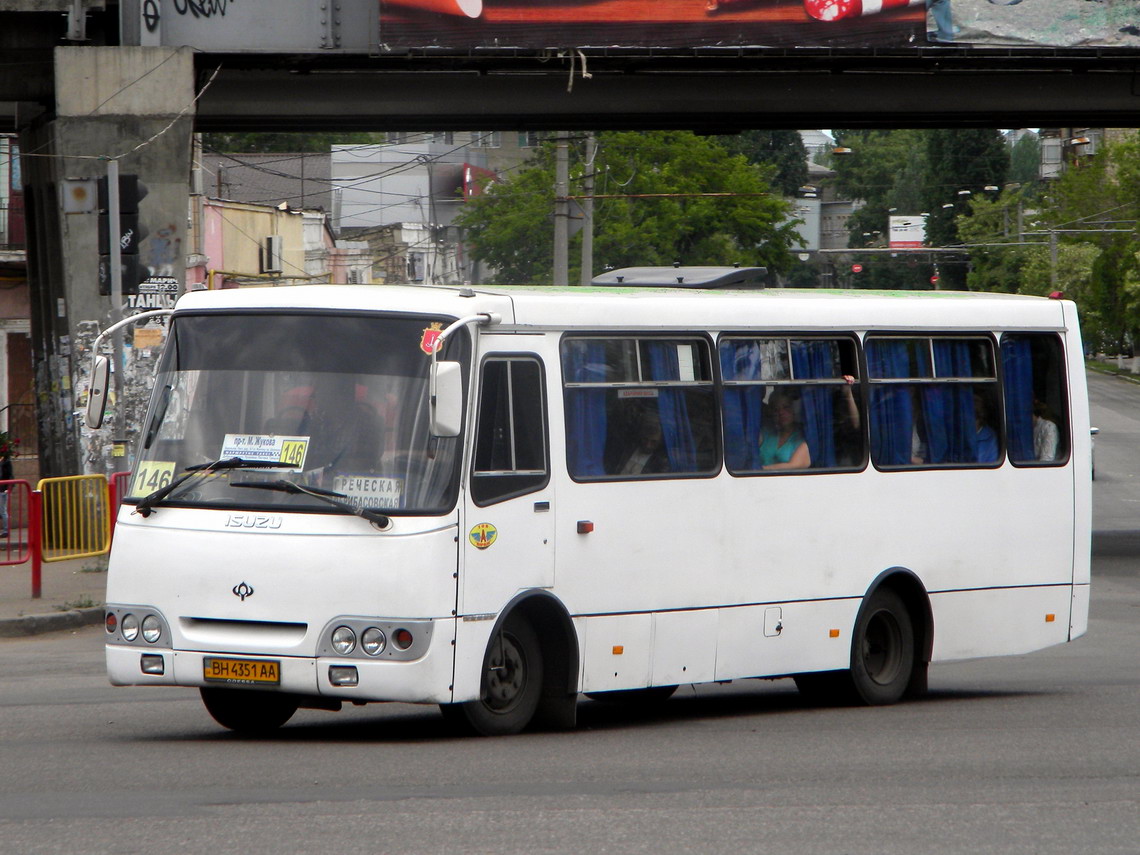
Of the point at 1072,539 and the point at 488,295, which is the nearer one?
the point at 488,295

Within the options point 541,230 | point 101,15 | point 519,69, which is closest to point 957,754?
point 519,69

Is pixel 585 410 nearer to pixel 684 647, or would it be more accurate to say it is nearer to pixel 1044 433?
pixel 684 647

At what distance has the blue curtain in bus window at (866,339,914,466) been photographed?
37.5 ft

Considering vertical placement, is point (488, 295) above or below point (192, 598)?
above

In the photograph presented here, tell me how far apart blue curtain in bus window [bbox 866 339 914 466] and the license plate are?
4391mm

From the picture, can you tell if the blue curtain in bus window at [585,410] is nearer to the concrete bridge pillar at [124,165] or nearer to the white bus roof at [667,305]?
the white bus roof at [667,305]

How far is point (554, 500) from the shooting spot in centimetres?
Answer: 948

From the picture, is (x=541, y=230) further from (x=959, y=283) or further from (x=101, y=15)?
(x=959, y=283)

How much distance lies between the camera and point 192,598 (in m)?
8.93

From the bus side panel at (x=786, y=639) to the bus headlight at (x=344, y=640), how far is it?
2.55m

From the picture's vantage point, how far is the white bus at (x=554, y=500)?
878cm

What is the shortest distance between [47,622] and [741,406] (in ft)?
25.4

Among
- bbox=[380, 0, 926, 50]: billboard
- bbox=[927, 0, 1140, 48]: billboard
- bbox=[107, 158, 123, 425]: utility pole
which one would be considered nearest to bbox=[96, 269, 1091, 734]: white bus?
A: bbox=[107, 158, 123, 425]: utility pole

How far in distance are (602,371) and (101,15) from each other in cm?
1419
